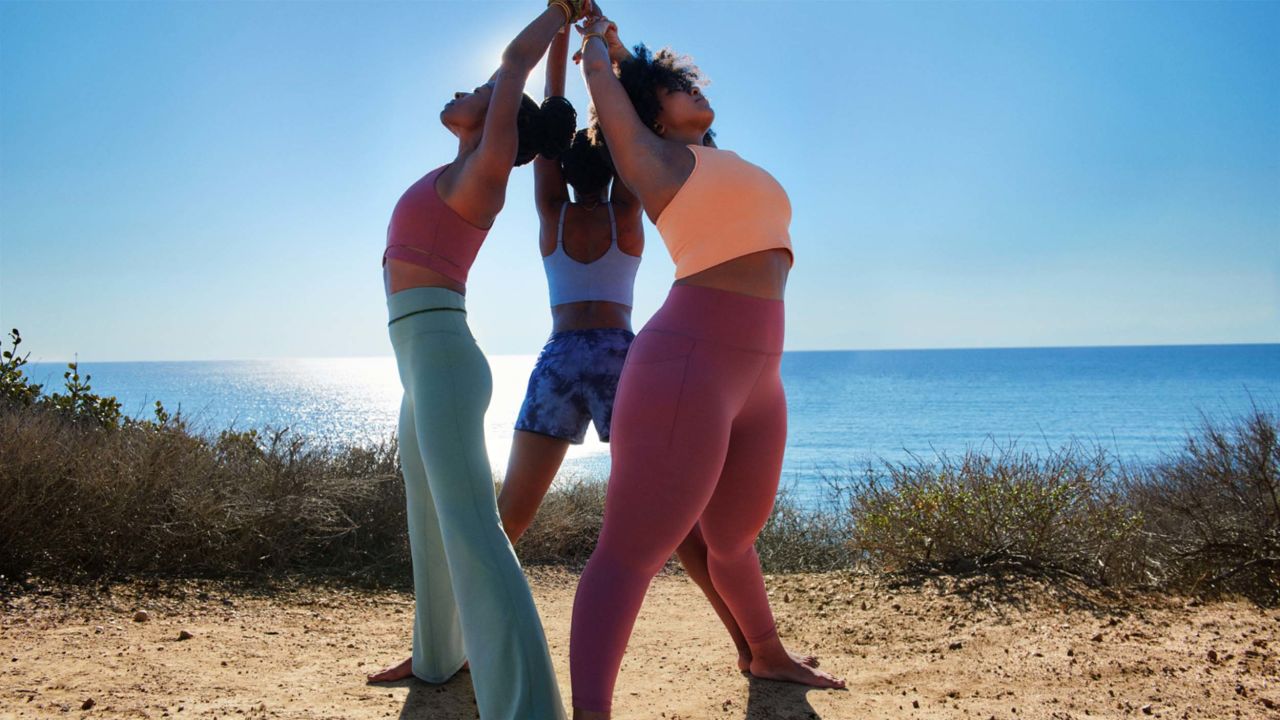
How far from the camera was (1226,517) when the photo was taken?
211 inches

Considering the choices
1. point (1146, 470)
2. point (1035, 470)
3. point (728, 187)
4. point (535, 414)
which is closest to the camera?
point (728, 187)

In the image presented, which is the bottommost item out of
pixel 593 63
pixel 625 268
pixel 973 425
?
pixel 973 425

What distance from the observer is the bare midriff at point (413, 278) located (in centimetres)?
270

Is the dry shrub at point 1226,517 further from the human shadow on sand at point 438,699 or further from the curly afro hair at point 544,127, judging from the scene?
the curly afro hair at point 544,127

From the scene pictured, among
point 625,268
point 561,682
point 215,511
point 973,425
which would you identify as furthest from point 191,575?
point 973,425

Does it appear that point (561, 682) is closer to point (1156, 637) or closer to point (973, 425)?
point (1156, 637)

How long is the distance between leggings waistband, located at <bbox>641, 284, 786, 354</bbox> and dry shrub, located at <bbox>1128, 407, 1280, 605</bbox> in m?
3.76

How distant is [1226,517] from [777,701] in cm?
405

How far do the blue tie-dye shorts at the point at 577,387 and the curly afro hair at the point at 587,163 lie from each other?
0.62 meters

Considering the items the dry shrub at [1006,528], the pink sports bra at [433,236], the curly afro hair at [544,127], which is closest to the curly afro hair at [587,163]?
the curly afro hair at [544,127]

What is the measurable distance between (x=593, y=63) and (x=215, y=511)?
430 centimetres

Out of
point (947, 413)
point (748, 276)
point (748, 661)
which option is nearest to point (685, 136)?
point (748, 276)

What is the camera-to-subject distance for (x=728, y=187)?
2504mm

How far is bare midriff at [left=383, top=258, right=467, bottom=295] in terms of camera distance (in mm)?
2699
